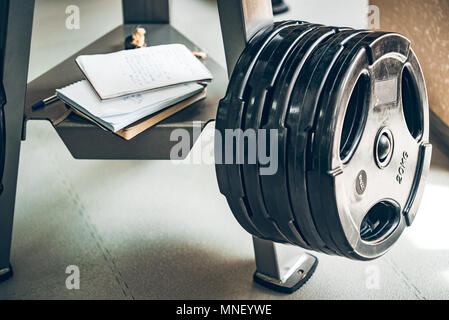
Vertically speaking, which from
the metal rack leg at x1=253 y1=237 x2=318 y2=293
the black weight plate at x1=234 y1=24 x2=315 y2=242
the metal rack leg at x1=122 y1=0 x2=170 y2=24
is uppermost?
the metal rack leg at x1=122 y1=0 x2=170 y2=24

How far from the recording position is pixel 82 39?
99.0 inches

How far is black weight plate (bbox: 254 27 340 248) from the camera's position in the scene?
866 mm

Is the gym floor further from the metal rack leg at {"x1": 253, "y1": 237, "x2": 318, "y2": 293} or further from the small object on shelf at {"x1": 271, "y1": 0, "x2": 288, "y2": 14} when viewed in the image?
the small object on shelf at {"x1": 271, "y1": 0, "x2": 288, "y2": 14}

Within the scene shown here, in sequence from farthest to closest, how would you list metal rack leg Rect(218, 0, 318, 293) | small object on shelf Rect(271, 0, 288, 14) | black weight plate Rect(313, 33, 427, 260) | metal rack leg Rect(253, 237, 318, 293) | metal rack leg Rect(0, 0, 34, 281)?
small object on shelf Rect(271, 0, 288, 14) < metal rack leg Rect(253, 237, 318, 293) < metal rack leg Rect(0, 0, 34, 281) < metal rack leg Rect(218, 0, 318, 293) < black weight plate Rect(313, 33, 427, 260)

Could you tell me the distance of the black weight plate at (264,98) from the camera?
884 mm

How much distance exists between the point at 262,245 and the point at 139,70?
19.5 inches

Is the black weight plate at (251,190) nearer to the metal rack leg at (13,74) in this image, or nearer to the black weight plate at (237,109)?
the black weight plate at (237,109)

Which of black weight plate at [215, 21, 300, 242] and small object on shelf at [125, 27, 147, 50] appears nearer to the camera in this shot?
black weight plate at [215, 21, 300, 242]

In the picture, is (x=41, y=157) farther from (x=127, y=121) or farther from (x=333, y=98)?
(x=333, y=98)

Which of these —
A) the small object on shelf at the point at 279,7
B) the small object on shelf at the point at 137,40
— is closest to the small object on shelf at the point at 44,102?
the small object on shelf at the point at 137,40

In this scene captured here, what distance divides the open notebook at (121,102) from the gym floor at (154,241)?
42cm

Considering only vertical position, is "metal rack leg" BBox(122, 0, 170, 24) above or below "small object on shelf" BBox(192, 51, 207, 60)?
above

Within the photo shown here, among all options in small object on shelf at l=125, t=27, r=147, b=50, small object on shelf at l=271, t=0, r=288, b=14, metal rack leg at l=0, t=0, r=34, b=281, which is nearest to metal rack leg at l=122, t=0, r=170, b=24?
small object on shelf at l=125, t=27, r=147, b=50

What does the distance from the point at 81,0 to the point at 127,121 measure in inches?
87.2
